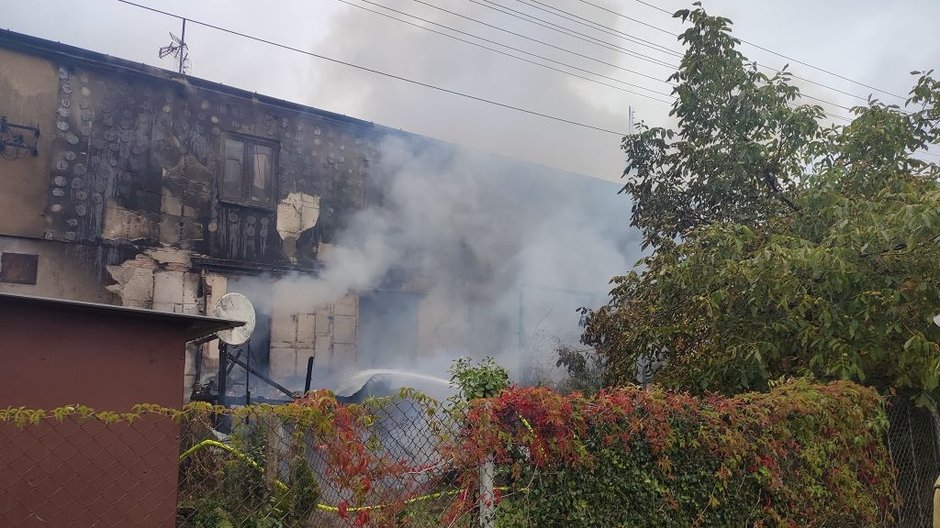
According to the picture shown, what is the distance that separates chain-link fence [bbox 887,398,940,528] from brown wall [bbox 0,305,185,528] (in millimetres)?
5079

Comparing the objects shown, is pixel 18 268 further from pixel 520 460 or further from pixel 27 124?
pixel 520 460

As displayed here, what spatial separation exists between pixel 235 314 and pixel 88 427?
17.5 ft

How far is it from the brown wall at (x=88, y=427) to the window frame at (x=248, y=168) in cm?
894

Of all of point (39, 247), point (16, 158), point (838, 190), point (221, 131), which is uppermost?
point (221, 131)

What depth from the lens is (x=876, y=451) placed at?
4.98 m

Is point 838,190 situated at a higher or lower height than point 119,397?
higher

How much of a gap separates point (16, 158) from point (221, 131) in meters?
3.12

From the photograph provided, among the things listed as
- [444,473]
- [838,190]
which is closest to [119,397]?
[444,473]

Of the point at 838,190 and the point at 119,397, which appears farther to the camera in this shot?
the point at 838,190

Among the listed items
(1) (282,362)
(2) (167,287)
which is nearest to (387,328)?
(1) (282,362)

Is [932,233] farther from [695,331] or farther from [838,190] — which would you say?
[695,331]

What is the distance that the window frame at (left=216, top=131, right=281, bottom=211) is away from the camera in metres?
12.4

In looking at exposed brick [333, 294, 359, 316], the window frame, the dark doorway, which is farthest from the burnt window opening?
the dark doorway

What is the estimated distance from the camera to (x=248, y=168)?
12.7 metres
